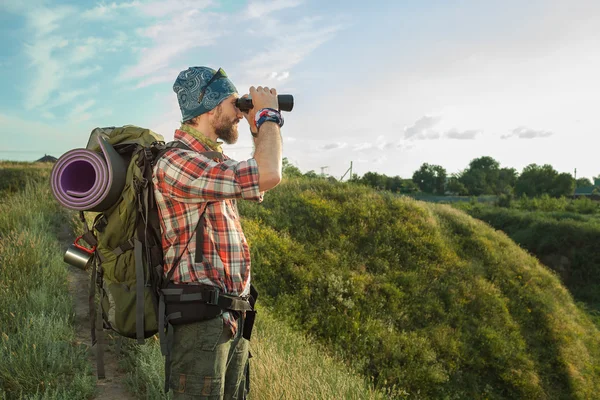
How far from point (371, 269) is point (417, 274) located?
6.48 feet

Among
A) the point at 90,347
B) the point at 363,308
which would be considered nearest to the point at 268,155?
the point at 90,347

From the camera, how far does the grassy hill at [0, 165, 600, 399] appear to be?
442 centimetres

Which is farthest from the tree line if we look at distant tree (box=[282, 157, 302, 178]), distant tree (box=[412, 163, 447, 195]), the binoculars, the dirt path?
the binoculars

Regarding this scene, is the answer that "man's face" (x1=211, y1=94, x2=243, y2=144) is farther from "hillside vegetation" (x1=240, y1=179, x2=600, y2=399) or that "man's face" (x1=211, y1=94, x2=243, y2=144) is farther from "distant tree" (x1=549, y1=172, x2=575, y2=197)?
"distant tree" (x1=549, y1=172, x2=575, y2=197)

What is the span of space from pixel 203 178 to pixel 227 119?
563mm

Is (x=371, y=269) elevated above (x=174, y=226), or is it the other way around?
(x=174, y=226)

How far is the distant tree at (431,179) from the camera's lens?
87.5 m

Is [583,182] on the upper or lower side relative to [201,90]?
upper

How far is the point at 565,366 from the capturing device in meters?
15.7

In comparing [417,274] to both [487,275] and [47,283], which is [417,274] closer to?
[487,275]

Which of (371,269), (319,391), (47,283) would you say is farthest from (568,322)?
(47,283)

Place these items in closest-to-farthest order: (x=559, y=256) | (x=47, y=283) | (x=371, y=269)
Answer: (x=47, y=283) < (x=371, y=269) < (x=559, y=256)

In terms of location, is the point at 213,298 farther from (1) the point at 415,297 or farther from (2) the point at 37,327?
(1) the point at 415,297

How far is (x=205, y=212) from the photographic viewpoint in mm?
2158
